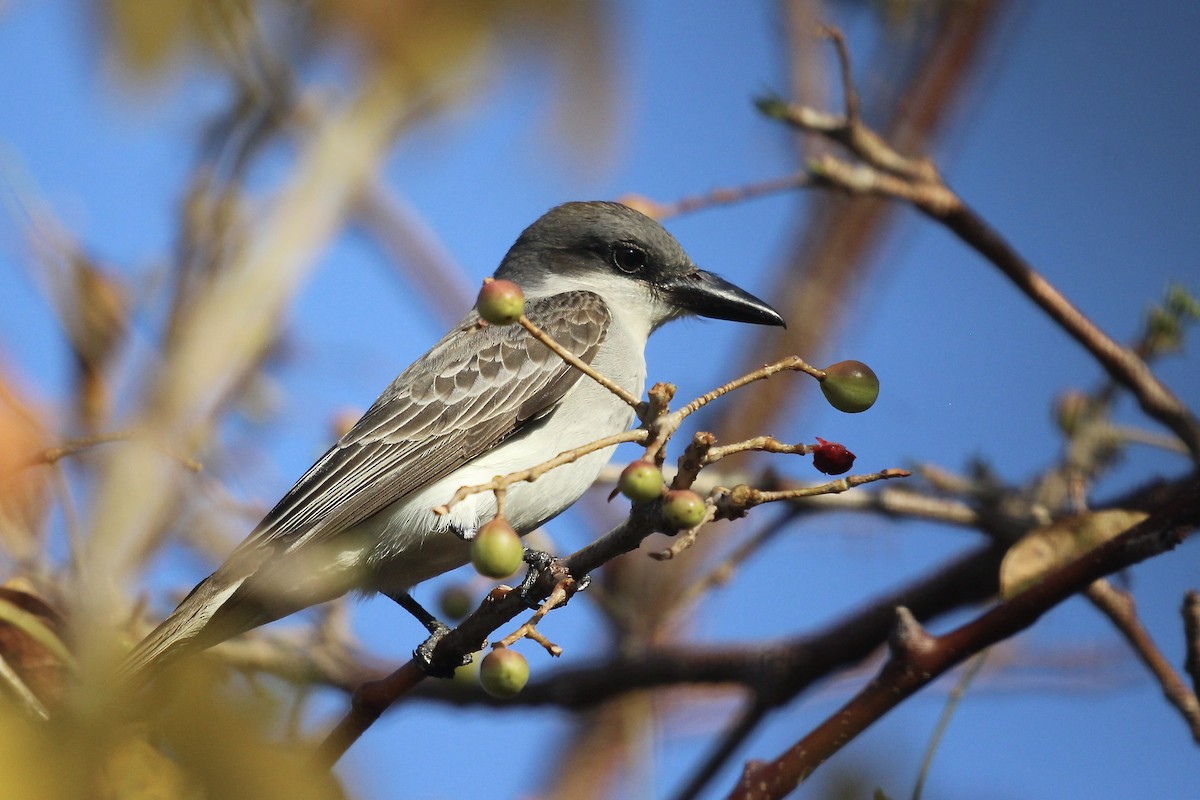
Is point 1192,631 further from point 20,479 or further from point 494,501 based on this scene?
point 20,479

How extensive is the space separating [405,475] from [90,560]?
1.23 meters

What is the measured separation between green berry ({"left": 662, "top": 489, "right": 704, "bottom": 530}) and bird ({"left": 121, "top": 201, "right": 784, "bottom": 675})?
64.9 inches

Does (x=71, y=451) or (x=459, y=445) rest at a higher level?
(x=459, y=445)

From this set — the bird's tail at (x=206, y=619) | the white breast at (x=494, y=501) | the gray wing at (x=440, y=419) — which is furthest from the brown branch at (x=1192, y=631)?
the bird's tail at (x=206, y=619)

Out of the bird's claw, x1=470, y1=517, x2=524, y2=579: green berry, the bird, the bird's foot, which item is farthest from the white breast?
x1=470, y1=517, x2=524, y2=579: green berry

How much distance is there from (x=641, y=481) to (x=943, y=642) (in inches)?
25.0

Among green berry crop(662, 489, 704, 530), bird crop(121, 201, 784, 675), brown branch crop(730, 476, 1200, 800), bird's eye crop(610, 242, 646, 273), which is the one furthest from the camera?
bird's eye crop(610, 242, 646, 273)

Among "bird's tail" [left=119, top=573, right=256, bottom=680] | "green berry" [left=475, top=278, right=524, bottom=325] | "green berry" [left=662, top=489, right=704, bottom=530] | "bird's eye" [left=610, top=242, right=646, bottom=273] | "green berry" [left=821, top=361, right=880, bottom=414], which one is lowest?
"green berry" [left=662, top=489, right=704, bottom=530]

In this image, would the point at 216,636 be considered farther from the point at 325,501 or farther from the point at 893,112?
the point at 893,112

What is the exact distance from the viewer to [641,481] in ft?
6.25

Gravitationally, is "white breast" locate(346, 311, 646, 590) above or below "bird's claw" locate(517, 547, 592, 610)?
above

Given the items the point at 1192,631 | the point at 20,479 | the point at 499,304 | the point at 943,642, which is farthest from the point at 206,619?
the point at 1192,631

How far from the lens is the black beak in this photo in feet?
13.0

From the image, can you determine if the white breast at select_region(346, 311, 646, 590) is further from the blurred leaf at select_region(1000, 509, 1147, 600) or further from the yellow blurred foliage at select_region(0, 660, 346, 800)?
the yellow blurred foliage at select_region(0, 660, 346, 800)
